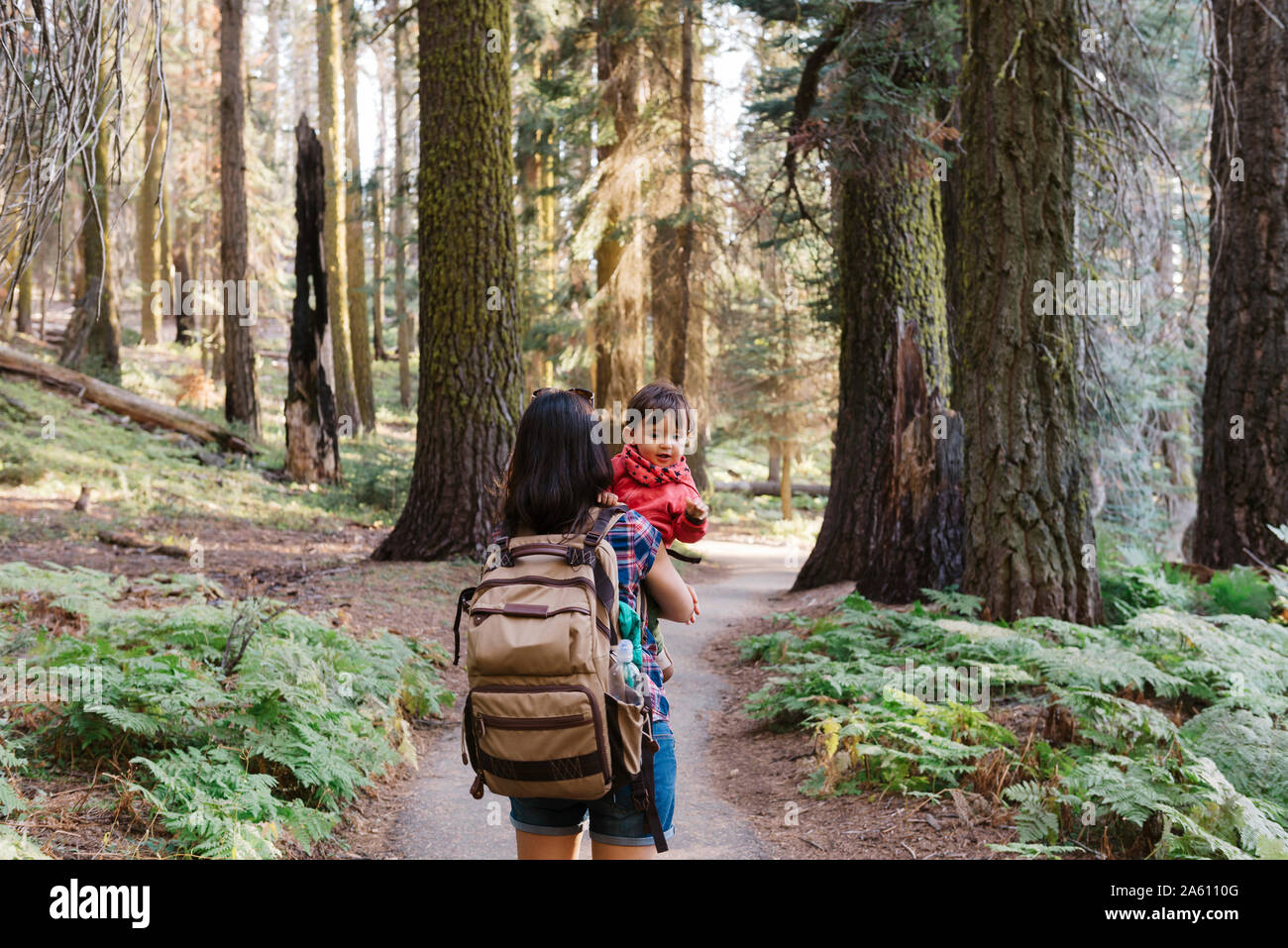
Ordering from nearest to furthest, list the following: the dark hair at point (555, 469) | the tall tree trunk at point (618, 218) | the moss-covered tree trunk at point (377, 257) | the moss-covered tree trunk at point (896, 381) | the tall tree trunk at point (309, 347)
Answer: the dark hair at point (555, 469) → the moss-covered tree trunk at point (896, 381) → the tall tree trunk at point (309, 347) → the tall tree trunk at point (618, 218) → the moss-covered tree trunk at point (377, 257)

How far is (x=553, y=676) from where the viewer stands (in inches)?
95.3

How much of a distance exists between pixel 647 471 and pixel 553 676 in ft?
3.00

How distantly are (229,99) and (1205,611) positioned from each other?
19.0m

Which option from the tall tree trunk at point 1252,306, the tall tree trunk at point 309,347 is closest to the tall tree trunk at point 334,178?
the tall tree trunk at point 309,347

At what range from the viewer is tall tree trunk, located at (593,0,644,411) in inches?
698

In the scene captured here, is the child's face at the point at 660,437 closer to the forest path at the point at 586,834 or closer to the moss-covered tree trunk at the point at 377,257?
the forest path at the point at 586,834

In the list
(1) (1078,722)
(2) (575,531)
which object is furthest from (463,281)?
(2) (575,531)

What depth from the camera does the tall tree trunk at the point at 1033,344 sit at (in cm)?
679

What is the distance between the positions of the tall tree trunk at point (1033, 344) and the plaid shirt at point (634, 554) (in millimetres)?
4868

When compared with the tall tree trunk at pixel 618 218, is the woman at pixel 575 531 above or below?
below

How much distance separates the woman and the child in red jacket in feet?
1.10

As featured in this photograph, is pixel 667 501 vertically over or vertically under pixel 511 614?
over

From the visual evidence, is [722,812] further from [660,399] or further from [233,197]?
[233,197]
